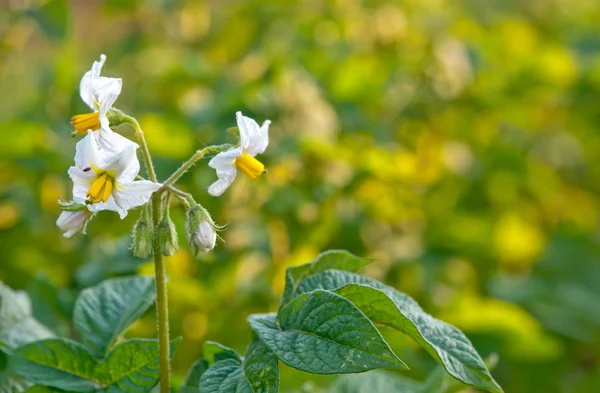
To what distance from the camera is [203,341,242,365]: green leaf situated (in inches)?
35.5

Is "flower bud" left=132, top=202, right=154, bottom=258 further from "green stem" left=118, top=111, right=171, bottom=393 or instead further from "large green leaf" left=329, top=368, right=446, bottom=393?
"large green leaf" left=329, top=368, right=446, bottom=393

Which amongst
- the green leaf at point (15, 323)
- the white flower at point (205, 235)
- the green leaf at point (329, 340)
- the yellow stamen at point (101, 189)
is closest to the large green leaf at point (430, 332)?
the green leaf at point (329, 340)

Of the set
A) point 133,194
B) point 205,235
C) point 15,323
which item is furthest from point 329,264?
point 15,323

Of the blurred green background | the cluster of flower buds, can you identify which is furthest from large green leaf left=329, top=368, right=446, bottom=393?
the cluster of flower buds

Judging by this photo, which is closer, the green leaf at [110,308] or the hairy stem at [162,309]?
the hairy stem at [162,309]

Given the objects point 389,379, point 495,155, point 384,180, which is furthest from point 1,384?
point 495,155

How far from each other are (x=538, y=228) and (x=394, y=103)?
77cm

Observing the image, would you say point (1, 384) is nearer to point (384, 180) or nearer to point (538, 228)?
point (384, 180)

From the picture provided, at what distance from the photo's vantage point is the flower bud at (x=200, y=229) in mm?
891

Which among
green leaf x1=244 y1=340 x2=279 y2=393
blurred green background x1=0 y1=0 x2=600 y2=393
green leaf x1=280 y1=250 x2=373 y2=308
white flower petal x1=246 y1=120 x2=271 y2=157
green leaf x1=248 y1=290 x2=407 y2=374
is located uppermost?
white flower petal x1=246 y1=120 x2=271 y2=157

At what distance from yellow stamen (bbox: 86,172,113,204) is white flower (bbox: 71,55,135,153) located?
0.04 m

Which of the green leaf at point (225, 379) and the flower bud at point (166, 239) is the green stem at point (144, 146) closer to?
the flower bud at point (166, 239)

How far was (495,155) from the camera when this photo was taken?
2.74 m

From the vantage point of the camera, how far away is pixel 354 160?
2.11 m
